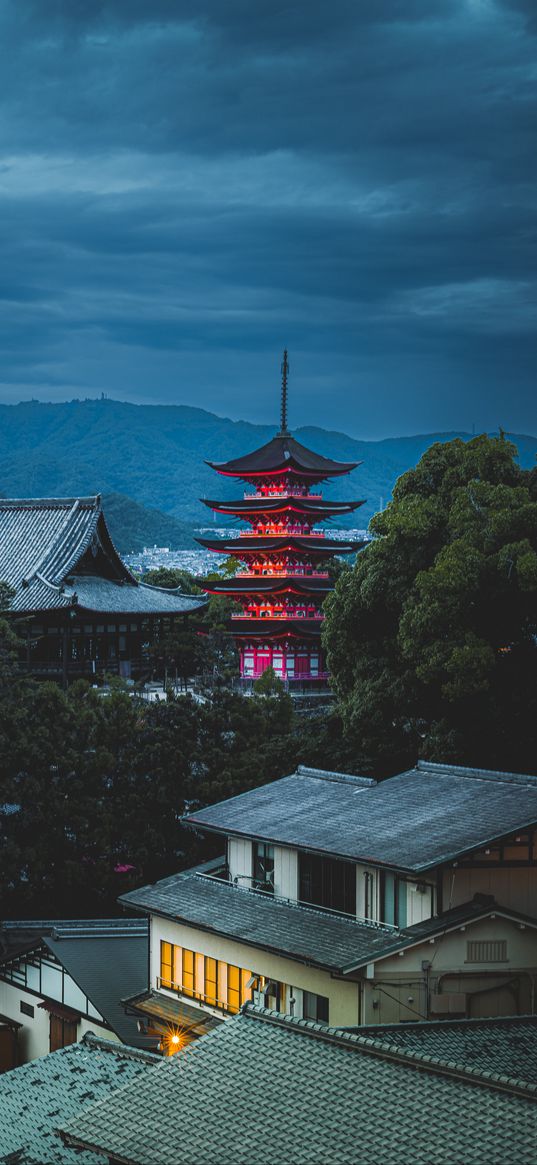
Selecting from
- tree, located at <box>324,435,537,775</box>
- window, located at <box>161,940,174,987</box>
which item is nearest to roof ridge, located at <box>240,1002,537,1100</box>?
window, located at <box>161,940,174,987</box>

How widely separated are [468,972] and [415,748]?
52.3ft

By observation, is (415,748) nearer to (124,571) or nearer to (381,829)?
(381,829)

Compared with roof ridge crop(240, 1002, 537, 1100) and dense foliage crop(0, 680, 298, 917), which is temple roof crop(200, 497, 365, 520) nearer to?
dense foliage crop(0, 680, 298, 917)

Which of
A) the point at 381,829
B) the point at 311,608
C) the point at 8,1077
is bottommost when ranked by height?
the point at 8,1077

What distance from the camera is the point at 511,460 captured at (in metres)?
42.6

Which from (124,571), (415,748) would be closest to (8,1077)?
(415,748)

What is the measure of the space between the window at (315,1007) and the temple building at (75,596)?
38284 mm

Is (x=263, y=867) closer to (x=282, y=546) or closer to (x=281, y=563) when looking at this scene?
(x=282, y=546)

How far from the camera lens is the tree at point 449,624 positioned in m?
37.6

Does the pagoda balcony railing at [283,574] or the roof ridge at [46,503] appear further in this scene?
the pagoda balcony railing at [283,574]

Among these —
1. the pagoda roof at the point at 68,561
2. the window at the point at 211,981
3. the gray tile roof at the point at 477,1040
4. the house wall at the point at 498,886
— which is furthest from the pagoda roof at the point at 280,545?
the gray tile roof at the point at 477,1040

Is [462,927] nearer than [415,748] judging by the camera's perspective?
Yes

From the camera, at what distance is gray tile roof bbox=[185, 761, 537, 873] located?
25.7 metres

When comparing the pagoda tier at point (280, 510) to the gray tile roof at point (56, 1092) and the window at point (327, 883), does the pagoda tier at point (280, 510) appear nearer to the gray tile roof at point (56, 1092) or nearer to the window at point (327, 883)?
the window at point (327, 883)
